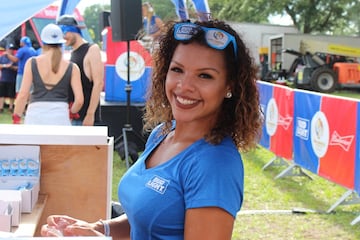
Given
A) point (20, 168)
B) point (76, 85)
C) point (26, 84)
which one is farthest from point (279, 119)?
point (20, 168)

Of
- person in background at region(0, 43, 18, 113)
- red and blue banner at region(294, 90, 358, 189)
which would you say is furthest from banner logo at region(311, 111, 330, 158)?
person in background at region(0, 43, 18, 113)

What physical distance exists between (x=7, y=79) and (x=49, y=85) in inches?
326

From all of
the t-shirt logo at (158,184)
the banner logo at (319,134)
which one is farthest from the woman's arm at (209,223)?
the banner logo at (319,134)

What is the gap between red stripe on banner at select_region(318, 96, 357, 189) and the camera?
5.23 meters

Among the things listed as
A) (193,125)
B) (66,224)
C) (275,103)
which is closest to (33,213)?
(66,224)

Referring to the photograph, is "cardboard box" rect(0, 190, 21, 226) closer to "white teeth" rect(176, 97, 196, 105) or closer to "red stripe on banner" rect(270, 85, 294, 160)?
"white teeth" rect(176, 97, 196, 105)

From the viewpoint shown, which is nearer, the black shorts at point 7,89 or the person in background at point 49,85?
the person in background at point 49,85

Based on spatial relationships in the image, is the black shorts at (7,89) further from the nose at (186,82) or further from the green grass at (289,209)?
the nose at (186,82)

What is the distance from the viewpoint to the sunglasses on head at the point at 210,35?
1.63 m

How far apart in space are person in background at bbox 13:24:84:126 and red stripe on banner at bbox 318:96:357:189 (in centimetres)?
263

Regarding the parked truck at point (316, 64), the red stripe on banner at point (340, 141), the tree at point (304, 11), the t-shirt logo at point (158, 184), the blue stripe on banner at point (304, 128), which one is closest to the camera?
the t-shirt logo at point (158, 184)

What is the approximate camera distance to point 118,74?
9188 millimetres

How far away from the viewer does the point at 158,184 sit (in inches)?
61.6

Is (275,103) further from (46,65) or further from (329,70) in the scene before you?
(329,70)
